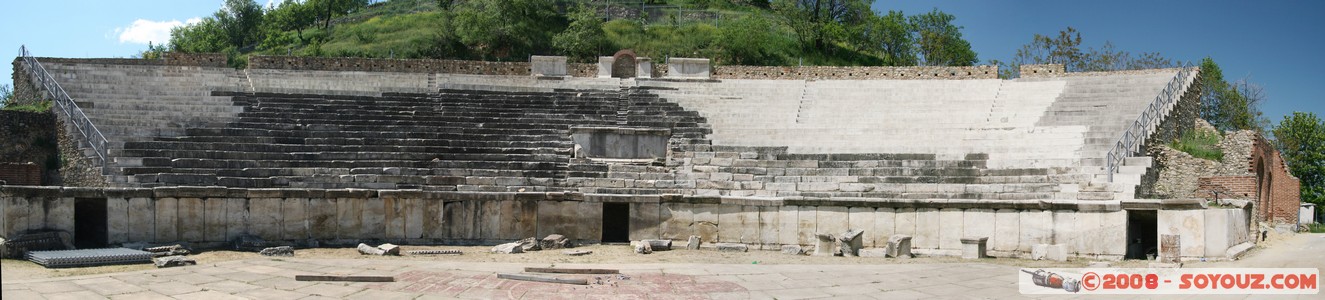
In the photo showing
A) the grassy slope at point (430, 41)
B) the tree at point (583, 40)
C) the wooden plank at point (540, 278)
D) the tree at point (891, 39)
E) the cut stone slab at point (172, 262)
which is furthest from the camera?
the tree at point (891, 39)

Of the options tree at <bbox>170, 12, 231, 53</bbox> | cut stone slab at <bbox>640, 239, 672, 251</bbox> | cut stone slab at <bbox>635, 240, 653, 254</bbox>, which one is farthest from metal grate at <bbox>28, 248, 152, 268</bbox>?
tree at <bbox>170, 12, 231, 53</bbox>

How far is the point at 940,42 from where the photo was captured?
37.8 meters

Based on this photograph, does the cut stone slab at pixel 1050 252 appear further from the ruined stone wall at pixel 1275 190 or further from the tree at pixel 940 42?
the tree at pixel 940 42

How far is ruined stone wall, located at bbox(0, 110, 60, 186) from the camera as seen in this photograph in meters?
19.1

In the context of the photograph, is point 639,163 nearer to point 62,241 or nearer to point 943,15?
point 62,241

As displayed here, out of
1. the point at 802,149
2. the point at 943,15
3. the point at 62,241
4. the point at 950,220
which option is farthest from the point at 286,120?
the point at 943,15

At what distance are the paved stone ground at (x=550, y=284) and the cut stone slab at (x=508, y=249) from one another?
170 cm

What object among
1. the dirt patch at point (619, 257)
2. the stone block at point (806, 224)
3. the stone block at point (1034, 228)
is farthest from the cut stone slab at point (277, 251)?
the stone block at point (1034, 228)

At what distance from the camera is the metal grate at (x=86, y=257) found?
39.8 ft

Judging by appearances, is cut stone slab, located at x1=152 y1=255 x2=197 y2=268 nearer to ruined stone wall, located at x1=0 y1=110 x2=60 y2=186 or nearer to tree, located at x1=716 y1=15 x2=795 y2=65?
ruined stone wall, located at x1=0 y1=110 x2=60 y2=186

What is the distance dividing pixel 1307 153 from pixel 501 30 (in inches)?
1090

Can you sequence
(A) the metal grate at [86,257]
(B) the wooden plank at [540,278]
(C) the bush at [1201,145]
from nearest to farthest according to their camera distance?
1. (B) the wooden plank at [540,278]
2. (A) the metal grate at [86,257]
3. (C) the bush at [1201,145]

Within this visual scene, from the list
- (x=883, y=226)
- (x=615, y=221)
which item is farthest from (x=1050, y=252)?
(x=615, y=221)

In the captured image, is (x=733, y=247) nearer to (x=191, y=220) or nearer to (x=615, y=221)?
(x=615, y=221)
